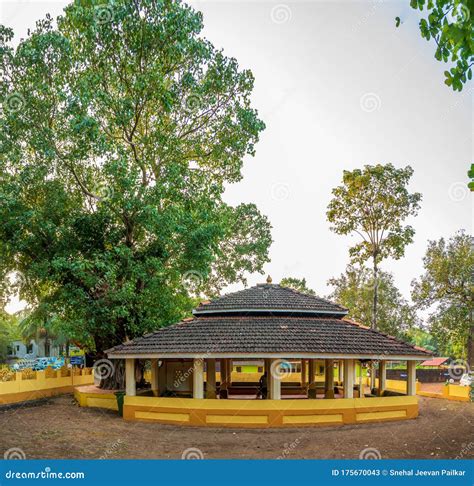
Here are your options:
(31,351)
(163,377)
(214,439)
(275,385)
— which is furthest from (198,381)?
(31,351)

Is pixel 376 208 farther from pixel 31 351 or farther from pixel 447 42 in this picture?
pixel 31 351

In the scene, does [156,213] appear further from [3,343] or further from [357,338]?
[3,343]

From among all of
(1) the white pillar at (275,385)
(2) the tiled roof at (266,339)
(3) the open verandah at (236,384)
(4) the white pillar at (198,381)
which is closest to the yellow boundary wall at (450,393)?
(3) the open verandah at (236,384)

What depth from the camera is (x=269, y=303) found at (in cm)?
2094

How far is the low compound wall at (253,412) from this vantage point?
57.1ft

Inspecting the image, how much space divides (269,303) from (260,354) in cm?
375

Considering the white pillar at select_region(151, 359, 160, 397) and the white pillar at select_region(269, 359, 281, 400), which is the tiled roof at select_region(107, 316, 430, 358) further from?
the white pillar at select_region(151, 359, 160, 397)

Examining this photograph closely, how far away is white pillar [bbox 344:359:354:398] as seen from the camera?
1859cm

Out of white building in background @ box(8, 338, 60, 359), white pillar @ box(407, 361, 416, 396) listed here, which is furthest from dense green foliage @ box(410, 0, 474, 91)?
white building in background @ box(8, 338, 60, 359)

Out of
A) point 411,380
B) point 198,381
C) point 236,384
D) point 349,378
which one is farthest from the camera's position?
point 236,384

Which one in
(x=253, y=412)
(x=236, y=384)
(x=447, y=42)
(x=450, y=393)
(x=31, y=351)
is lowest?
(x=31, y=351)

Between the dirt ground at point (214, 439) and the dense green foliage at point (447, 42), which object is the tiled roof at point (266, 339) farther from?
the dense green foliage at point (447, 42)

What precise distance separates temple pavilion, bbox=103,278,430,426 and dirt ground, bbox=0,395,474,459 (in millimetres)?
709

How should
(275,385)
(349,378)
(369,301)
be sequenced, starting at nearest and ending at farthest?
(275,385) < (349,378) < (369,301)
